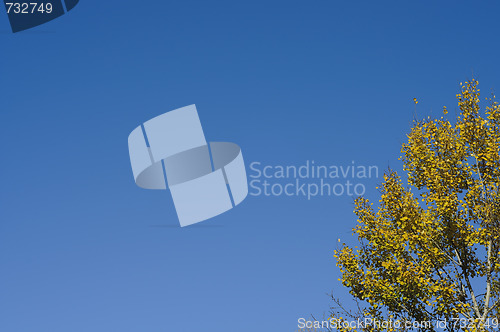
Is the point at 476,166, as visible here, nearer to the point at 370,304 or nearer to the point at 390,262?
Answer: the point at 390,262

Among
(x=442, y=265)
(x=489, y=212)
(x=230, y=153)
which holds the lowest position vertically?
(x=442, y=265)

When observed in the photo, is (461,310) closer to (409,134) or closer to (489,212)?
(489,212)

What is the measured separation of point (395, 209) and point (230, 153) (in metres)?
8.60

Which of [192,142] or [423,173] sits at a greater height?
[192,142]

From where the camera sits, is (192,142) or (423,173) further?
(192,142)

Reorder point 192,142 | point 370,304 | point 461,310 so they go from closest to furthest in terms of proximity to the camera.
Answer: point 461,310, point 370,304, point 192,142

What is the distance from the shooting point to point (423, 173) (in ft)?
65.2

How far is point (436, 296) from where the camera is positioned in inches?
722

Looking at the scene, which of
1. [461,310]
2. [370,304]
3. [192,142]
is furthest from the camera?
[192,142]

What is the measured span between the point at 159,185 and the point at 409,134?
35.1ft

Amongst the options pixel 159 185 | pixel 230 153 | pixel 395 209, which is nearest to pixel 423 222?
pixel 395 209

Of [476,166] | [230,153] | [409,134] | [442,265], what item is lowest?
[442,265]

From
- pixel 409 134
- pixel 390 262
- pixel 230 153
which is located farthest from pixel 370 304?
pixel 230 153

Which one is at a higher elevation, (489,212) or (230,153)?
(230,153)
